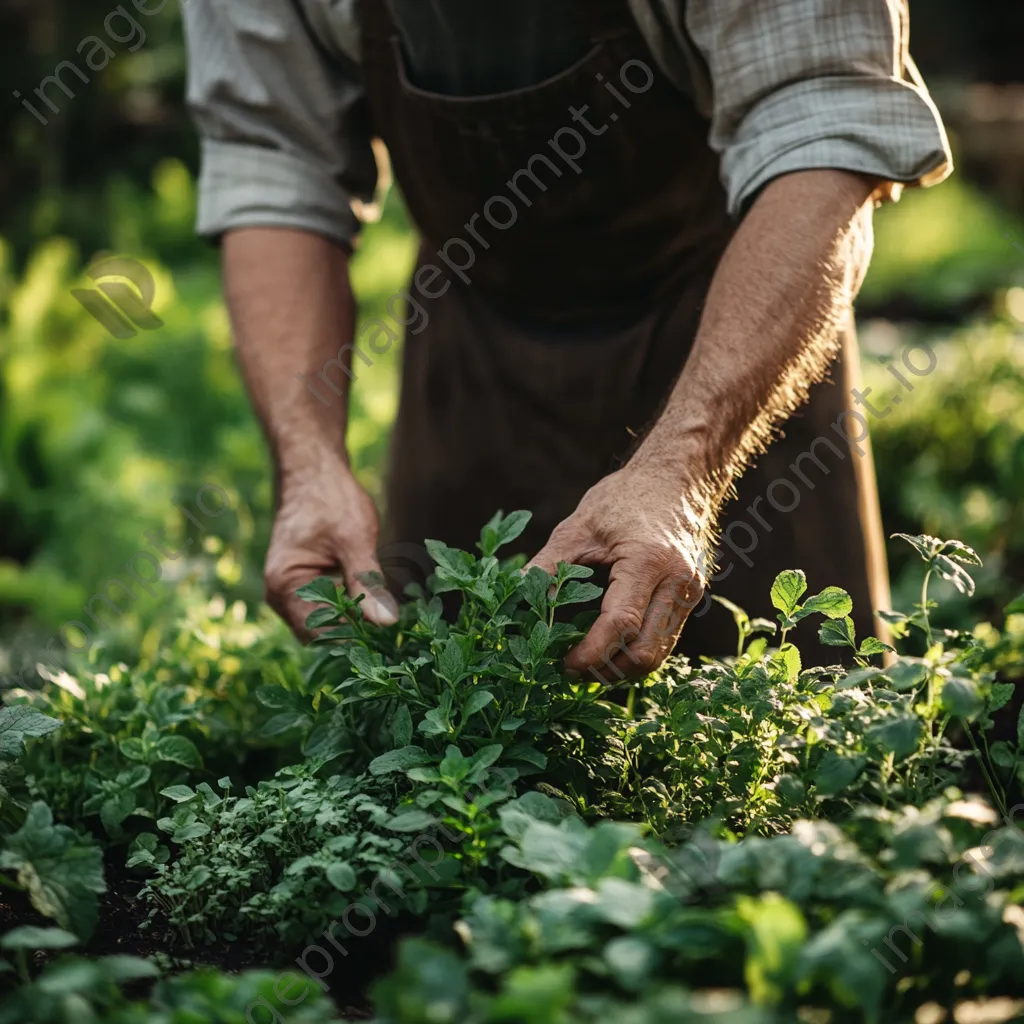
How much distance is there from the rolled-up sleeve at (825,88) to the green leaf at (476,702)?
2.57 ft

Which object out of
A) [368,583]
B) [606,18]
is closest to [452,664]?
[368,583]

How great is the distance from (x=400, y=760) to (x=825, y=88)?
1000 millimetres

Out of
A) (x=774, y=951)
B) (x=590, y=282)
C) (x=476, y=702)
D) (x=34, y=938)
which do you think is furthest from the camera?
(x=590, y=282)

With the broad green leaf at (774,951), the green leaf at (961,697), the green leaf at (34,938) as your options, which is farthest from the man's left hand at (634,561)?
the green leaf at (34,938)

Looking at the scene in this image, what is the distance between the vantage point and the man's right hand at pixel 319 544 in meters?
1.72

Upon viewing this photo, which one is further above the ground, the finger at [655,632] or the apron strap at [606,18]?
the apron strap at [606,18]

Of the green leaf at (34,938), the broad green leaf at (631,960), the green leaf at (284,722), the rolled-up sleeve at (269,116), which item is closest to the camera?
the broad green leaf at (631,960)

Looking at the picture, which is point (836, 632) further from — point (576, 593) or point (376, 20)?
point (376, 20)

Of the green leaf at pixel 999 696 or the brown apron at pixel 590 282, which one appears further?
the brown apron at pixel 590 282

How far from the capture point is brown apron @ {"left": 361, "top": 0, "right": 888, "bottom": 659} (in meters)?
1.79

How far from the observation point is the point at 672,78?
1731 millimetres

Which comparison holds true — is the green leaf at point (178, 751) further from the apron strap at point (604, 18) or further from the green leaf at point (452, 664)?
the apron strap at point (604, 18)

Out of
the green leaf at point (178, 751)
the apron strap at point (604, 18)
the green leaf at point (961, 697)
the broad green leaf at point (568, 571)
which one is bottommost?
the green leaf at point (178, 751)

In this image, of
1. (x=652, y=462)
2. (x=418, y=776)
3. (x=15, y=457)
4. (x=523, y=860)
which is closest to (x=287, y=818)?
(x=418, y=776)
